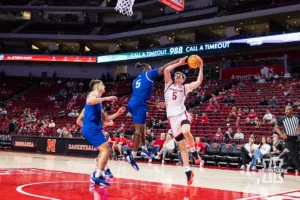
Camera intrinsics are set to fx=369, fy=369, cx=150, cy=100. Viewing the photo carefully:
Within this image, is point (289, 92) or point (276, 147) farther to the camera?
point (289, 92)

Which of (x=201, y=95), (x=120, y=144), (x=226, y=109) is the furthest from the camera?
(x=201, y=95)

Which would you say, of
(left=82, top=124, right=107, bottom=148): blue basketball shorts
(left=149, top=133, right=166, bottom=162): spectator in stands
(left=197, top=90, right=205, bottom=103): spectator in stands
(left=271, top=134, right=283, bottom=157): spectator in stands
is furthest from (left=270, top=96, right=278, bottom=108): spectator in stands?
(left=82, top=124, right=107, bottom=148): blue basketball shorts

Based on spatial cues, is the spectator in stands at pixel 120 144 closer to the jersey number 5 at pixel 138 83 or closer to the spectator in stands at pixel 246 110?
the spectator in stands at pixel 246 110

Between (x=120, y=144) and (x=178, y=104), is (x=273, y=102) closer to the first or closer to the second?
(x=120, y=144)

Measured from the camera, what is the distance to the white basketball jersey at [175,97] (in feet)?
23.7

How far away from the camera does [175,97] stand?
7223mm

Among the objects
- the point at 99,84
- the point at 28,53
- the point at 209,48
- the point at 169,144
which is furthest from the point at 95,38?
the point at 99,84

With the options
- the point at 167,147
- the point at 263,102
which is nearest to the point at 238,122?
the point at 263,102

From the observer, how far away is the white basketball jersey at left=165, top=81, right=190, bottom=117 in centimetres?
722

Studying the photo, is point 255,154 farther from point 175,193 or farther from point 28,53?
point 28,53

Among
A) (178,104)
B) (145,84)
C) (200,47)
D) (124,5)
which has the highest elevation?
(200,47)

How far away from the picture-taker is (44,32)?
38.5 meters

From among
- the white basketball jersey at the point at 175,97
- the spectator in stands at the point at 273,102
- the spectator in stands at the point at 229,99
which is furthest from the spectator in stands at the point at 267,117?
the white basketball jersey at the point at 175,97

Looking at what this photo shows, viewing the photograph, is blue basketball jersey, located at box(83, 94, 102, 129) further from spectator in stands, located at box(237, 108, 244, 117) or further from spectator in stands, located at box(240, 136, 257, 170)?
spectator in stands, located at box(237, 108, 244, 117)
